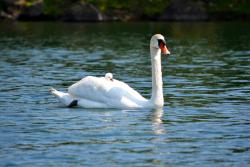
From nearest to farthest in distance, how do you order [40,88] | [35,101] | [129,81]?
[35,101]
[40,88]
[129,81]

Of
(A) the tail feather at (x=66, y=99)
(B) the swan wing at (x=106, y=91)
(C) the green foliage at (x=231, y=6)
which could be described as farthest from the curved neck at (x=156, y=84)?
(C) the green foliage at (x=231, y=6)

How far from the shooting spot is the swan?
2205cm

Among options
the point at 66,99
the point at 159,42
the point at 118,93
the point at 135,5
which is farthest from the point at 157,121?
the point at 135,5

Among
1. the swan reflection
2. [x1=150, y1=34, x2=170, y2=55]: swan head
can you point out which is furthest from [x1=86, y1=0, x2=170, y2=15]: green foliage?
the swan reflection

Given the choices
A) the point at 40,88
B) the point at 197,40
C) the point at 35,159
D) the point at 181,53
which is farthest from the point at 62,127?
the point at 197,40

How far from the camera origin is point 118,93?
22094mm

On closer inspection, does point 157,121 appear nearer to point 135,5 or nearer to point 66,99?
point 66,99

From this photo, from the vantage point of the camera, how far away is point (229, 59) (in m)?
39.8

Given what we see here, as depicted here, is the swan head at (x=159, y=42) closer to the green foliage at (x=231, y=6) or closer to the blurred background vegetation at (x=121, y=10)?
the blurred background vegetation at (x=121, y=10)

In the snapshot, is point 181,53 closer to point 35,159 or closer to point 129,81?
point 129,81

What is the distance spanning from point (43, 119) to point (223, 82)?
977 cm

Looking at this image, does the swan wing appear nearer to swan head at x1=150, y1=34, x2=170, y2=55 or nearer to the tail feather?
the tail feather

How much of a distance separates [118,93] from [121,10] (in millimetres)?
85097

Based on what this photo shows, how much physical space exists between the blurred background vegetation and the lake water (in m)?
59.3
